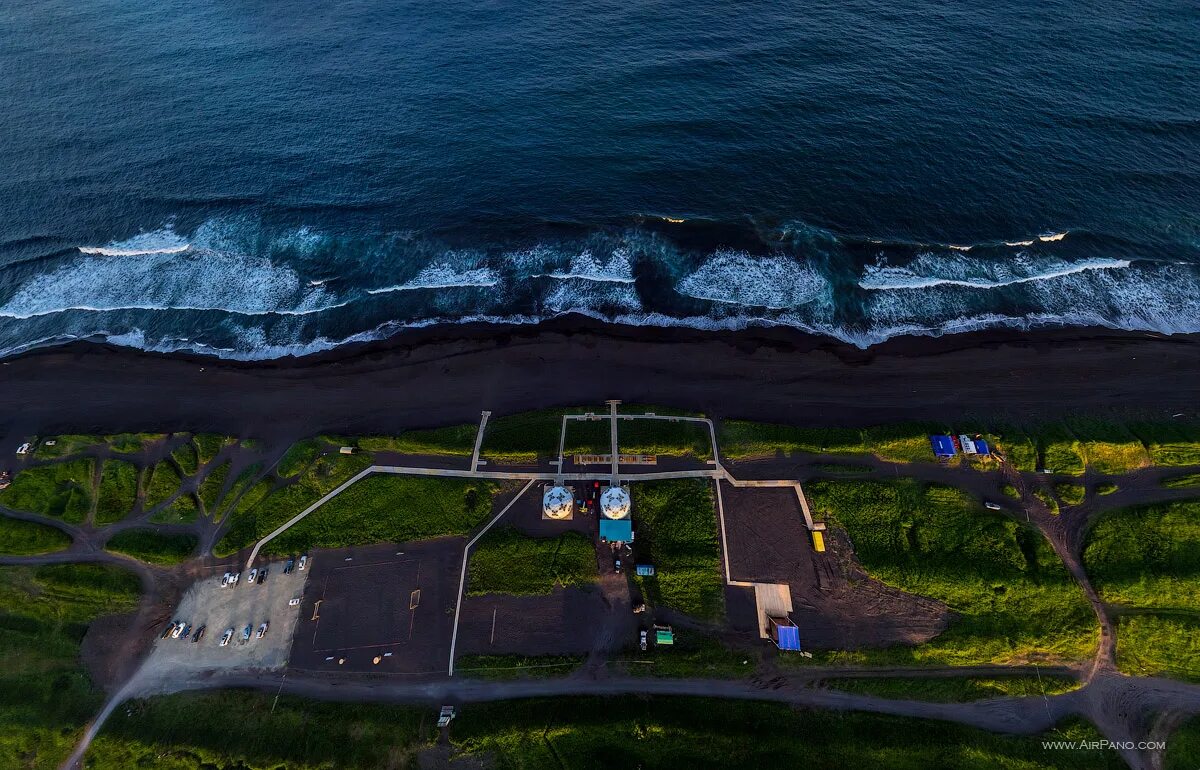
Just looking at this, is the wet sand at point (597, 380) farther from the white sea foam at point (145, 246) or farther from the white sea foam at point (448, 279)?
the white sea foam at point (145, 246)

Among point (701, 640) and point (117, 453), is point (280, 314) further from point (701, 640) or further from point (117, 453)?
point (701, 640)

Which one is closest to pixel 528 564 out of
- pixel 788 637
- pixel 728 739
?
pixel 728 739

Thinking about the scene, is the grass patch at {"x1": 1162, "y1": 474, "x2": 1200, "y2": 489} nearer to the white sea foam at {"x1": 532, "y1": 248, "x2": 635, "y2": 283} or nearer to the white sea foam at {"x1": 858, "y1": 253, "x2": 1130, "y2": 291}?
the white sea foam at {"x1": 858, "y1": 253, "x2": 1130, "y2": 291}

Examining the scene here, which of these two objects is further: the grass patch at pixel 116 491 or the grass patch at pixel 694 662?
the grass patch at pixel 116 491

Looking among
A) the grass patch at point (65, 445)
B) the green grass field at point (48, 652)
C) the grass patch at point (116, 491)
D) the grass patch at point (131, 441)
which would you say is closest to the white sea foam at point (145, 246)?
the grass patch at point (65, 445)

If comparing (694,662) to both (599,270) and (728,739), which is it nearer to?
(728,739)
